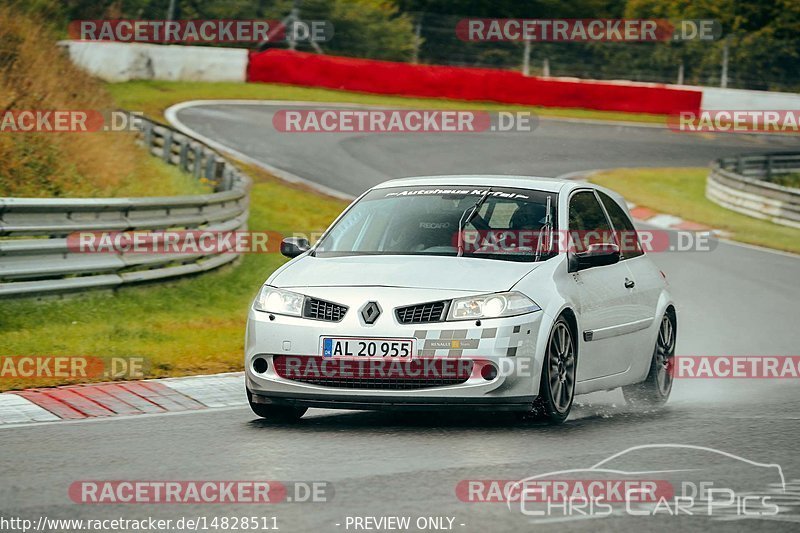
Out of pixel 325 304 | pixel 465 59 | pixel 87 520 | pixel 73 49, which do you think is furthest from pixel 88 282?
pixel 465 59

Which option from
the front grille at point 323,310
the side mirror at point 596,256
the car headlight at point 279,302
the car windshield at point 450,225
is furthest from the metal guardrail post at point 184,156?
the front grille at point 323,310

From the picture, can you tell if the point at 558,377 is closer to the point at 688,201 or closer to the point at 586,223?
the point at 586,223

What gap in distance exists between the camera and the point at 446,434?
314 inches

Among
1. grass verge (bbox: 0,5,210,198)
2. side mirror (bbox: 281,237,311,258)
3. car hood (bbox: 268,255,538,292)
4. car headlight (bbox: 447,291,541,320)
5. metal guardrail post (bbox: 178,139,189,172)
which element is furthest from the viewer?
metal guardrail post (bbox: 178,139,189,172)

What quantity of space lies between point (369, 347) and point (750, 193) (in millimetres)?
23175

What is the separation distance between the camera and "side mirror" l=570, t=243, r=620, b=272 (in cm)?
882

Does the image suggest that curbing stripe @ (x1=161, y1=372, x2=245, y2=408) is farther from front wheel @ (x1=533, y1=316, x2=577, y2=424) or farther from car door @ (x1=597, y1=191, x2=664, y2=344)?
car door @ (x1=597, y1=191, x2=664, y2=344)

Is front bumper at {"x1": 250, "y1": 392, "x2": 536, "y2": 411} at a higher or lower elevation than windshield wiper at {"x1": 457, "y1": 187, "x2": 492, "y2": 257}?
lower

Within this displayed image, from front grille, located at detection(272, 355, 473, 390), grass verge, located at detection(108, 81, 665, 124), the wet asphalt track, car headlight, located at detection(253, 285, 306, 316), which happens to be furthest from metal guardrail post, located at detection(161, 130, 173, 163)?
front grille, located at detection(272, 355, 473, 390)

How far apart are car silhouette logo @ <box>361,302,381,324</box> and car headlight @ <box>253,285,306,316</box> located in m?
0.44

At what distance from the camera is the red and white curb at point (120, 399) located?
28.6ft

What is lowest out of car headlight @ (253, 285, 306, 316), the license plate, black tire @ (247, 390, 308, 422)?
black tire @ (247, 390, 308, 422)

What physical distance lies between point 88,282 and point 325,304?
227 inches

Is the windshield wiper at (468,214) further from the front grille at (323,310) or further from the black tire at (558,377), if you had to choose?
the front grille at (323,310)
